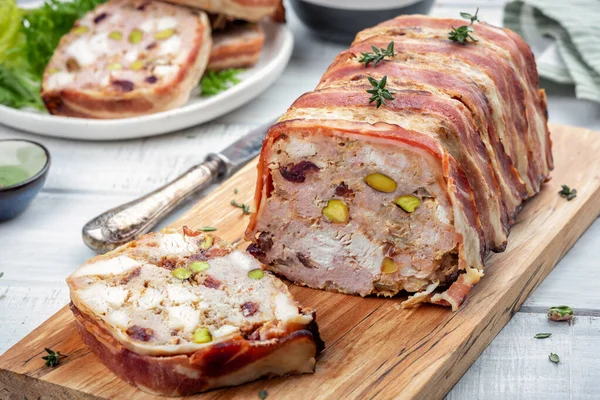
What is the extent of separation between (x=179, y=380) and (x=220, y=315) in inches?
13.8

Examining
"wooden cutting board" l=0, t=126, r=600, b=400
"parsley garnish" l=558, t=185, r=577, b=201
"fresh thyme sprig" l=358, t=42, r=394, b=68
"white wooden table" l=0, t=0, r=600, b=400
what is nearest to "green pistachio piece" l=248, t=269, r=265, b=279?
"wooden cutting board" l=0, t=126, r=600, b=400

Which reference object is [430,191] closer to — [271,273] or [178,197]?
[271,273]

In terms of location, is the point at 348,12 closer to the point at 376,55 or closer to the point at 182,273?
the point at 376,55

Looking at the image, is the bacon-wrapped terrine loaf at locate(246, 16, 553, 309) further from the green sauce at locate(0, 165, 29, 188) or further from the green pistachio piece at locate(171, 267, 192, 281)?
the green sauce at locate(0, 165, 29, 188)

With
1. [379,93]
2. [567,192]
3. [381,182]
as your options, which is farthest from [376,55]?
[567,192]

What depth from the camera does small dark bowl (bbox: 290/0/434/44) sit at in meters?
6.87

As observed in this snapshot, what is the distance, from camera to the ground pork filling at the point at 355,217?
400 cm

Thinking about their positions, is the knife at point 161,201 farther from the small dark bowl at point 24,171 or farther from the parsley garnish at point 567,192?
the parsley garnish at point 567,192

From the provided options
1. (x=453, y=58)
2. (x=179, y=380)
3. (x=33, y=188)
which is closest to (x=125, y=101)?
(x=33, y=188)

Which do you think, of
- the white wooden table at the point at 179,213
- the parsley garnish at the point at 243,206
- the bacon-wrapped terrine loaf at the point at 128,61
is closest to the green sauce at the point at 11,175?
the white wooden table at the point at 179,213

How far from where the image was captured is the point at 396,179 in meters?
4.02

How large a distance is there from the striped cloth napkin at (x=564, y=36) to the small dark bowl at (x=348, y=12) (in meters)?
A: 0.77

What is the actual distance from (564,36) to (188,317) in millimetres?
4294

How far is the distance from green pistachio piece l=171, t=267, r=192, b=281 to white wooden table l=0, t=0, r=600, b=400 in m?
0.82
